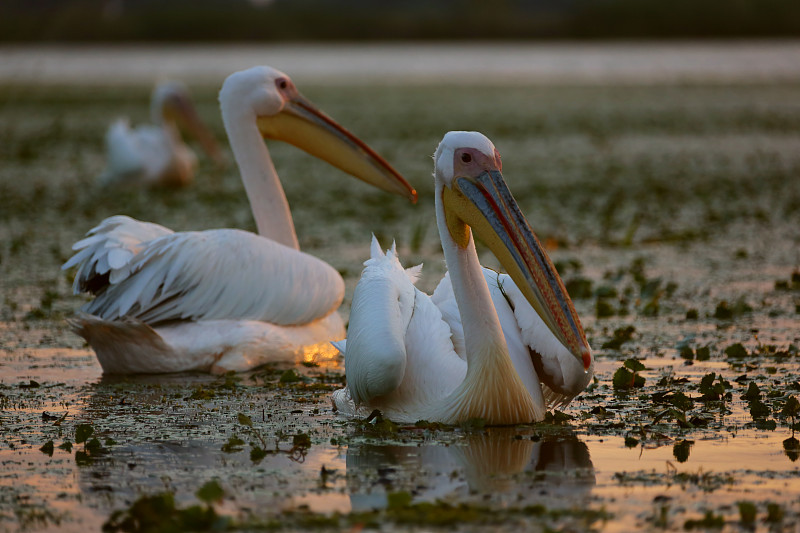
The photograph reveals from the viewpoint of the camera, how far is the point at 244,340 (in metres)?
5.83

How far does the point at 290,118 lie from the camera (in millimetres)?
6871

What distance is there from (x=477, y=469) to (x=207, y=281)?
2174 mm

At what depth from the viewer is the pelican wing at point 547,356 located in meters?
4.52

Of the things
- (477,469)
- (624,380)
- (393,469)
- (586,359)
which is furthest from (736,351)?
(393,469)

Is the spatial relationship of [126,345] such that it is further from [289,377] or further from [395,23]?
[395,23]

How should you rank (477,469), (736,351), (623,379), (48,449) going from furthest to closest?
(736,351) < (623,379) < (48,449) < (477,469)

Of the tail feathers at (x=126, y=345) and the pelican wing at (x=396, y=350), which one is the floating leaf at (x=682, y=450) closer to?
the pelican wing at (x=396, y=350)

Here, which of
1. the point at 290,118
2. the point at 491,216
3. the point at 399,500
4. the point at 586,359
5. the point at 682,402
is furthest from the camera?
the point at 290,118

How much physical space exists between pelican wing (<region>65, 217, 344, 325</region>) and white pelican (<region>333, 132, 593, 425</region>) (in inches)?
46.5

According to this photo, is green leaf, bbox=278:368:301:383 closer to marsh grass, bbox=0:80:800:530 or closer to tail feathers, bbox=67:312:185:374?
marsh grass, bbox=0:80:800:530

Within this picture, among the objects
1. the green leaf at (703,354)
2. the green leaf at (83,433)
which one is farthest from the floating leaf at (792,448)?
the green leaf at (83,433)

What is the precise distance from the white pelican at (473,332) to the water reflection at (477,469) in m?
0.19

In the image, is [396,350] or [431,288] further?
[431,288]

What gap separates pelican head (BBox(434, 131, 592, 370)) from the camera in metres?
4.35
